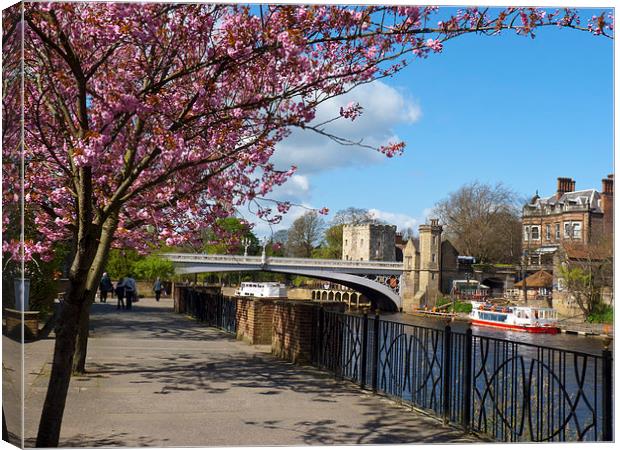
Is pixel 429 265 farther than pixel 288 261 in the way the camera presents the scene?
Yes

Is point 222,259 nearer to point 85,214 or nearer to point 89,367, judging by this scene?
point 89,367

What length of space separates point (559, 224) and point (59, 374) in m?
15.7

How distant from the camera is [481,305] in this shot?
125 ft

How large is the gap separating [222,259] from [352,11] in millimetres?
33669

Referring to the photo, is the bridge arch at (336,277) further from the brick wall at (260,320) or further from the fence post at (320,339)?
the fence post at (320,339)

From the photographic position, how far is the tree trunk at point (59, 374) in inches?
204

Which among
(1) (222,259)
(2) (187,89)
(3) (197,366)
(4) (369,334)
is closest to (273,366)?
(3) (197,366)

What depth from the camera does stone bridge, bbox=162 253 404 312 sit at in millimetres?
37500

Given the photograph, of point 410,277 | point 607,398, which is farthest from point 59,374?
point 410,277

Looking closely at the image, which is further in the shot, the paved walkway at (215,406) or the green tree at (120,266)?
the green tree at (120,266)

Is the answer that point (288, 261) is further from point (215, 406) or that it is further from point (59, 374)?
point (59, 374)

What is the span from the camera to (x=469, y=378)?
665 centimetres

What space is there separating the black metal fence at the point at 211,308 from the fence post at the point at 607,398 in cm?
1164

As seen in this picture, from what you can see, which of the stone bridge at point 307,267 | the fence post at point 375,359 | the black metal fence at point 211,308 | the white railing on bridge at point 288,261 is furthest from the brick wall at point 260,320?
the white railing on bridge at point 288,261
